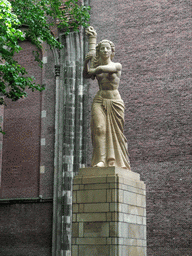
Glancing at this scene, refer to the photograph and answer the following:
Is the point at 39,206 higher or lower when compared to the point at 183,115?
lower

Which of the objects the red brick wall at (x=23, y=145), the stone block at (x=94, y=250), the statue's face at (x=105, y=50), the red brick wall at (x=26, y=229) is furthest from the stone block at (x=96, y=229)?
the red brick wall at (x=23, y=145)

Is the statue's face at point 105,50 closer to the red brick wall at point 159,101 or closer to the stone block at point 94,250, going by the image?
the stone block at point 94,250

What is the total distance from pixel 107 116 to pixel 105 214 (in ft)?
6.87

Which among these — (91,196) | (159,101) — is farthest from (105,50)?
(159,101)

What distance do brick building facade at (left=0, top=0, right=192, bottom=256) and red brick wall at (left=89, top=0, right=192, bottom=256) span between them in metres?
0.03

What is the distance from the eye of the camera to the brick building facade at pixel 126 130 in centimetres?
1401

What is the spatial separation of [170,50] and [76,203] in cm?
881

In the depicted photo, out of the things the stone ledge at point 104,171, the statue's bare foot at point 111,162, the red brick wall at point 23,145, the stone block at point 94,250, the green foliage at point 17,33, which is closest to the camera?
the stone block at point 94,250

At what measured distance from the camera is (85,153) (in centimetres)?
1565

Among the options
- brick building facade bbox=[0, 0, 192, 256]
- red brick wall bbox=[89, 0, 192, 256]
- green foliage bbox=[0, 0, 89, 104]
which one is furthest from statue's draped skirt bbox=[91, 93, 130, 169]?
brick building facade bbox=[0, 0, 192, 256]

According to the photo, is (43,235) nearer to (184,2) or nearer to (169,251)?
(169,251)

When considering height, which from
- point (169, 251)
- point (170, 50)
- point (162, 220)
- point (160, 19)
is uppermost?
point (160, 19)

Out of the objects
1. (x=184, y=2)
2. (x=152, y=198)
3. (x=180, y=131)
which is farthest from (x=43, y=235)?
(x=184, y=2)

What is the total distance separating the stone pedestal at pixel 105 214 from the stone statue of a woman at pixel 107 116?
1.18 ft
